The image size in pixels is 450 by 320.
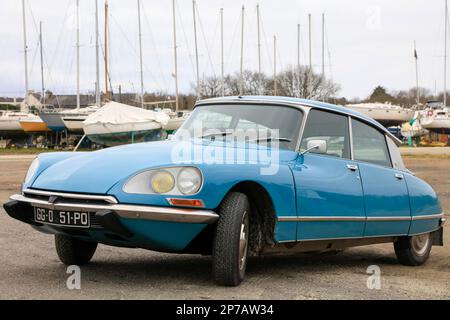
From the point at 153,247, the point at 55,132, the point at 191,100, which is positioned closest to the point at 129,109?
the point at 55,132

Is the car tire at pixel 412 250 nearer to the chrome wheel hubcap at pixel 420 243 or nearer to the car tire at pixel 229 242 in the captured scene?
the chrome wheel hubcap at pixel 420 243

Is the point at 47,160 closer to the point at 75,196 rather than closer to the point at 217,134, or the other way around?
the point at 75,196

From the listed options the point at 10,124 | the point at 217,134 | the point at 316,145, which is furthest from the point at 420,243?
the point at 10,124

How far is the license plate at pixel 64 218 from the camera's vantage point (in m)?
5.03

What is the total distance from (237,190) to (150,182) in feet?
2.43

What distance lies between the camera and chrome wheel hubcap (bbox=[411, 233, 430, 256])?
758 cm

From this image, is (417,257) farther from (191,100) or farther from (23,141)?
(191,100)

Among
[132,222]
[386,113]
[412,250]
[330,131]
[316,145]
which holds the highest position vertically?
[386,113]

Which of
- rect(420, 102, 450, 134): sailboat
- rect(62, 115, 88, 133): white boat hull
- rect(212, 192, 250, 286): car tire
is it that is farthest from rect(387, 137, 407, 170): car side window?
rect(420, 102, 450, 134): sailboat

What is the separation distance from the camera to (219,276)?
5172mm

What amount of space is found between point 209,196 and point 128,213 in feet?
1.98

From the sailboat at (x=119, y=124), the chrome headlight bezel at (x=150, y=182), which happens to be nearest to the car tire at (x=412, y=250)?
the chrome headlight bezel at (x=150, y=182)

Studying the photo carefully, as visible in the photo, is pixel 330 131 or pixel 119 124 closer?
pixel 330 131

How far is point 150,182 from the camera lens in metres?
5.08
